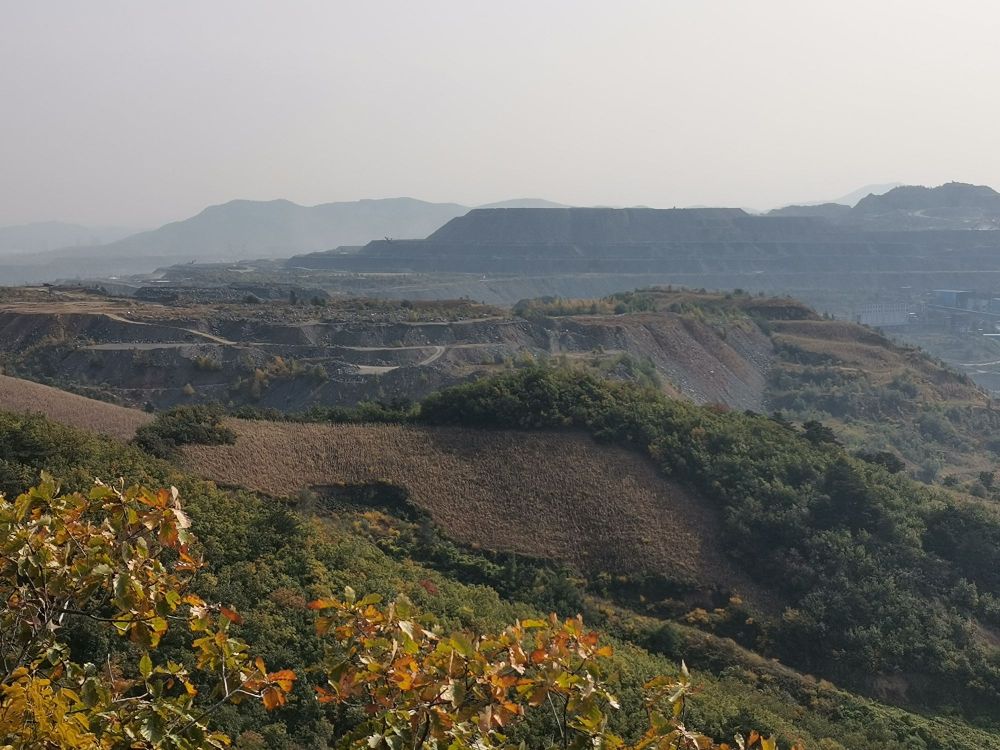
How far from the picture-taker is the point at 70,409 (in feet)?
86.9

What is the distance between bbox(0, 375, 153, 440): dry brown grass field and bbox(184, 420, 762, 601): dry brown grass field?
3.97 meters

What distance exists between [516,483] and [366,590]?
813 cm

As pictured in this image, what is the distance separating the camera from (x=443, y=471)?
23.6 metres

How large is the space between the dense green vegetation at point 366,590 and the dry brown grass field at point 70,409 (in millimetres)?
6384

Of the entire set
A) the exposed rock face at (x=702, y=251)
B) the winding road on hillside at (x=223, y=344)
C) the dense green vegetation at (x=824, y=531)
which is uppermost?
the exposed rock face at (x=702, y=251)

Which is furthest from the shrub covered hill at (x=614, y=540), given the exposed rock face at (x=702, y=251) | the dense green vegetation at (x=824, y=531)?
the exposed rock face at (x=702, y=251)

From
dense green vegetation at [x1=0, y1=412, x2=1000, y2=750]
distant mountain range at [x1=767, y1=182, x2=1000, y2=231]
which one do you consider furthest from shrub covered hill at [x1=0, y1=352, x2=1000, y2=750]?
distant mountain range at [x1=767, y1=182, x2=1000, y2=231]

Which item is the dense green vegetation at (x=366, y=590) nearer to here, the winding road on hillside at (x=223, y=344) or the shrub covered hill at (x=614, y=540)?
the shrub covered hill at (x=614, y=540)

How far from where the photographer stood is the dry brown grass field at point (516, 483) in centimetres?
2111

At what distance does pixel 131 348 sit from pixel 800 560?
40.0m

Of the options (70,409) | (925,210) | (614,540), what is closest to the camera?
(614,540)

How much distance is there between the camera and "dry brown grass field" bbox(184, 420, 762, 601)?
21.1 metres

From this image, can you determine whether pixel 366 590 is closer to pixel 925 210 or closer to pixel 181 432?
pixel 181 432

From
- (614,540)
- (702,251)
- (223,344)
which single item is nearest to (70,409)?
(614,540)
